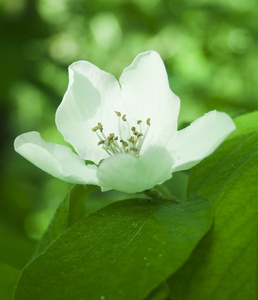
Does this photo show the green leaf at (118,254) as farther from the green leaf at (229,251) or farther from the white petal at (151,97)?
the white petal at (151,97)

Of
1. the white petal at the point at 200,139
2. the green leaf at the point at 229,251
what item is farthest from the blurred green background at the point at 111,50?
the green leaf at the point at 229,251

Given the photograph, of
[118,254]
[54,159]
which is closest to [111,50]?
[54,159]

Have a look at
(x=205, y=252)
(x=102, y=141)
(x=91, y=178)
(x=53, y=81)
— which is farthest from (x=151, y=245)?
(x=53, y=81)

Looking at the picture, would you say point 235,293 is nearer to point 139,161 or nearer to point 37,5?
point 139,161

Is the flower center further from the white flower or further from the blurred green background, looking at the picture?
the blurred green background

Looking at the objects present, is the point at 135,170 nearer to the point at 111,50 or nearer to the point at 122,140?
the point at 122,140

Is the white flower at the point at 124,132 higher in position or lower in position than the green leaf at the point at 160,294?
higher
